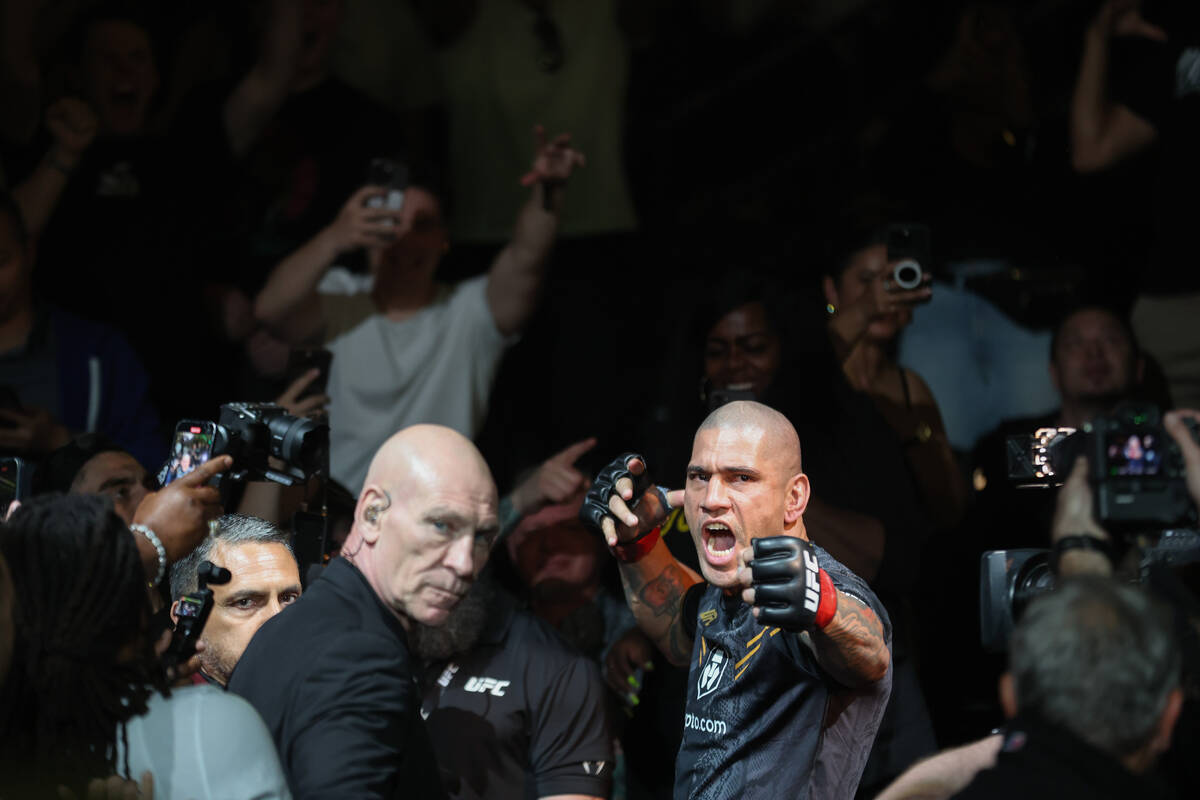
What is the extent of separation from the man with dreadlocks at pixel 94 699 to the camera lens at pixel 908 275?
237cm

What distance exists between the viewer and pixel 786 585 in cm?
247

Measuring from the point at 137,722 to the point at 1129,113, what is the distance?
401cm

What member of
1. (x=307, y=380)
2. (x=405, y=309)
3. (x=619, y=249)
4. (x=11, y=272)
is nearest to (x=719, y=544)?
(x=307, y=380)

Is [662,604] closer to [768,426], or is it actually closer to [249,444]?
[768,426]

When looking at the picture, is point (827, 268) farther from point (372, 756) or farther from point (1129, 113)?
point (372, 756)

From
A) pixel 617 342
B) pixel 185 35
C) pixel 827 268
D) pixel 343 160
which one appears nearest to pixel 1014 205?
pixel 827 268

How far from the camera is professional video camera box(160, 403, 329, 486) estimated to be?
3152 mm

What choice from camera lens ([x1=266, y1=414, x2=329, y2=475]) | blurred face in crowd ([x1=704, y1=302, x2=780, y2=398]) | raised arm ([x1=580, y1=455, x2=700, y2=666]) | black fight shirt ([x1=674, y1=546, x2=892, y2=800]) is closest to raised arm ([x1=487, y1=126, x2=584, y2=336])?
blurred face in crowd ([x1=704, y1=302, x2=780, y2=398])

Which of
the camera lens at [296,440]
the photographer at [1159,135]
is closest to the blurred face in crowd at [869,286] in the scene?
the photographer at [1159,135]

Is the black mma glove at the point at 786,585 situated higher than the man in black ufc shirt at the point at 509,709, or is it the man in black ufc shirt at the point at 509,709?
the black mma glove at the point at 786,585

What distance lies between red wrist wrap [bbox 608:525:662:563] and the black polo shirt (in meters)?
0.37

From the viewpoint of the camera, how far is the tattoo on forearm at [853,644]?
2625 millimetres

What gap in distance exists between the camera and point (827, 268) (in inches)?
179

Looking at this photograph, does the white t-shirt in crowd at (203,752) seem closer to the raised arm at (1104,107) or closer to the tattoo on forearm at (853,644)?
the tattoo on forearm at (853,644)
